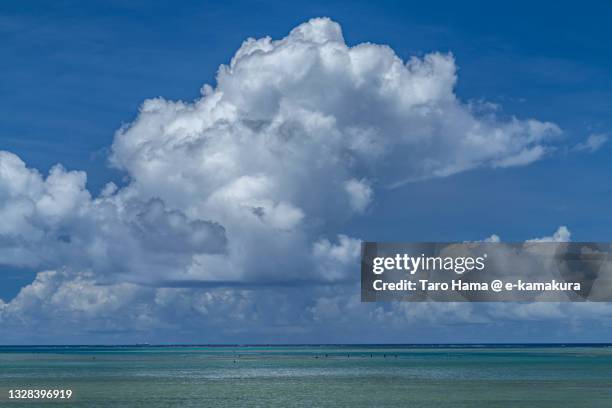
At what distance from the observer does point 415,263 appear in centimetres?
6025

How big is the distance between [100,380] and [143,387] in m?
19.6

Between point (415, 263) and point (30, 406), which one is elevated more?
point (415, 263)

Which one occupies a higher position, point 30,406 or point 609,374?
point 609,374

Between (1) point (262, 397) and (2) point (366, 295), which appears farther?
(1) point (262, 397)

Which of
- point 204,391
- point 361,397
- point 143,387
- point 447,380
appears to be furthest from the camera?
point 447,380

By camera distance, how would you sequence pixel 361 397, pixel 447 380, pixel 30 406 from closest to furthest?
1. pixel 30 406
2. pixel 361 397
3. pixel 447 380

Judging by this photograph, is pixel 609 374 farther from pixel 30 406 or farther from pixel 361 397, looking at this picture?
pixel 30 406

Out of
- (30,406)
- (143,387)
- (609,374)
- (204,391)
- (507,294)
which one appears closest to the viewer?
(507,294)

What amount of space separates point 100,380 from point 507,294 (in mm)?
82556

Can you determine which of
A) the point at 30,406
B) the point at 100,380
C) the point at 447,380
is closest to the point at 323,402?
the point at 30,406

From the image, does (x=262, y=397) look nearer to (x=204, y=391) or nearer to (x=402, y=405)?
(x=204, y=391)

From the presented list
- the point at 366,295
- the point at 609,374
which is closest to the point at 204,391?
the point at 366,295

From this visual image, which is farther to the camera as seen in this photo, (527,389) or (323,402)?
(527,389)

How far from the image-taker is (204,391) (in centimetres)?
10275
